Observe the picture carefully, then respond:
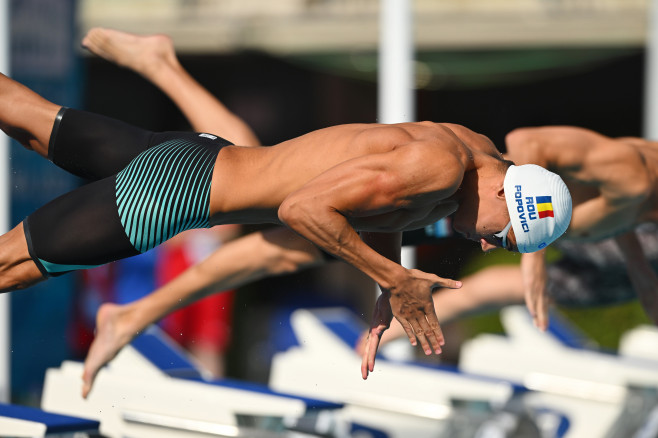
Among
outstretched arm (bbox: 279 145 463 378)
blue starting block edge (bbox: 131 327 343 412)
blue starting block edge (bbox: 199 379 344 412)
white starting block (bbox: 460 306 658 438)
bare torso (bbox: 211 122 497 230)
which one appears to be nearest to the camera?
outstretched arm (bbox: 279 145 463 378)

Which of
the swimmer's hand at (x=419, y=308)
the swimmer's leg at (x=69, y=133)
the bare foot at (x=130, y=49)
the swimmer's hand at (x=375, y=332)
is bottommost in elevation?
the swimmer's hand at (x=375, y=332)

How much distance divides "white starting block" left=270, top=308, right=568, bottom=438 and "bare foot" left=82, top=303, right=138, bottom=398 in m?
1.45

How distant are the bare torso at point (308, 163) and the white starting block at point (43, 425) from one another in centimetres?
106

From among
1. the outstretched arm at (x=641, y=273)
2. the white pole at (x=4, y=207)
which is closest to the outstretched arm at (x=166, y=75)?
the white pole at (x=4, y=207)

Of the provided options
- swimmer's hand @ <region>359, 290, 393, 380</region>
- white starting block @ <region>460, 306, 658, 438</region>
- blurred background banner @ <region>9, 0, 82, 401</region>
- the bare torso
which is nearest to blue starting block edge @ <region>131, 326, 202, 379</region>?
blurred background banner @ <region>9, 0, 82, 401</region>

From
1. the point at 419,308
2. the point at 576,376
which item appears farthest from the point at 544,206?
the point at 576,376

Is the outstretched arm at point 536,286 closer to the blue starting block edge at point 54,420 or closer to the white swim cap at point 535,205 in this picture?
the white swim cap at point 535,205

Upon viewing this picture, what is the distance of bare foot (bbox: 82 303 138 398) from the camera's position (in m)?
5.75

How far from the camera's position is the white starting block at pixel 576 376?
7.26 m

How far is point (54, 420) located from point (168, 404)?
1159mm

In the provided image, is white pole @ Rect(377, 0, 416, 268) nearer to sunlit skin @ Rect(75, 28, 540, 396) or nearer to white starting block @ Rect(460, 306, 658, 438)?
white starting block @ Rect(460, 306, 658, 438)

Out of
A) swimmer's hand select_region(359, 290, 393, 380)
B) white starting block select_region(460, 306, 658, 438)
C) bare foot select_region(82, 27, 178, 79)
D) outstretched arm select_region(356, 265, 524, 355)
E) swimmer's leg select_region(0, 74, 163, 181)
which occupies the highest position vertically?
bare foot select_region(82, 27, 178, 79)

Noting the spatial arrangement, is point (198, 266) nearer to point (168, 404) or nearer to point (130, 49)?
point (168, 404)

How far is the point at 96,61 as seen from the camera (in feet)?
39.7
